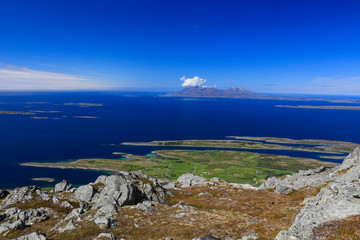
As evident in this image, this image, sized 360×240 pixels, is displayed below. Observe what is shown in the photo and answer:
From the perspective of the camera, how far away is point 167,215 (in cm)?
4044

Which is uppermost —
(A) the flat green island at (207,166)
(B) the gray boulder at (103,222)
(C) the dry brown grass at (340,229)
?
(C) the dry brown grass at (340,229)

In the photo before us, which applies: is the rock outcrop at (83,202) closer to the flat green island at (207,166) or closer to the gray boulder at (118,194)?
the gray boulder at (118,194)

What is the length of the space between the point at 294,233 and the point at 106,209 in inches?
1293

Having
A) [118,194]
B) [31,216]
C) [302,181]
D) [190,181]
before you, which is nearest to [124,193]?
[118,194]

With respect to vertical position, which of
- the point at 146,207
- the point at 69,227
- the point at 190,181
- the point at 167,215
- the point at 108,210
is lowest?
the point at 190,181

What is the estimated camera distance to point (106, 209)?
39531mm

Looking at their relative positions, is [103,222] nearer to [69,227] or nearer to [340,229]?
[69,227]

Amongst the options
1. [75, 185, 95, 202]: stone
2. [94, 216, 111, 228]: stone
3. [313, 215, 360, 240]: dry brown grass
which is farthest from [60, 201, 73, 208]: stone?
[313, 215, 360, 240]: dry brown grass

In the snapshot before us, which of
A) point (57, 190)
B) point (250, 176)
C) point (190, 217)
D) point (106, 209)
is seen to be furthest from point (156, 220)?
point (250, 176)

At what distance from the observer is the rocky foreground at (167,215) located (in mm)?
20609

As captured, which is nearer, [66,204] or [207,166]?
[66,204]

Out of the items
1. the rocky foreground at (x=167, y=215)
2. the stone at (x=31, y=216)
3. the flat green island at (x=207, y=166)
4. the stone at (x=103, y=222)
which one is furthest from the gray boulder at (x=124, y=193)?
the flat green island at (x=207, y=166)

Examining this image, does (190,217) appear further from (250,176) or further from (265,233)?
(250,176)

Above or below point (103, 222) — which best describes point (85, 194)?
below
